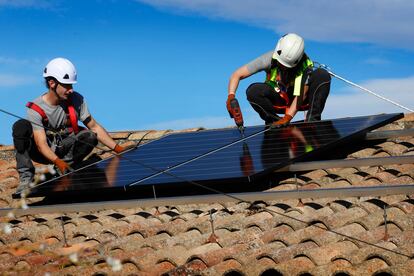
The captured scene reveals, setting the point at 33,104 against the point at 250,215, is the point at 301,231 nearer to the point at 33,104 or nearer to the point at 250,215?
the point at 250,215

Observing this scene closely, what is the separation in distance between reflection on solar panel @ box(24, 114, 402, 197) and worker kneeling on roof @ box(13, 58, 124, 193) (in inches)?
21.6

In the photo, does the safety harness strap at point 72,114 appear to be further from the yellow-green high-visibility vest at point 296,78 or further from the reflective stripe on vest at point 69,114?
the yellow-green high-visibility vest at point 296,78

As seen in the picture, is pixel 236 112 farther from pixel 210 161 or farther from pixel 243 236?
pixel 243 236

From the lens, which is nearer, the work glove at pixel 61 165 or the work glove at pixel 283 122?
the work glove at pixel 61 165

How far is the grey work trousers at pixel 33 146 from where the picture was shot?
13.1 m

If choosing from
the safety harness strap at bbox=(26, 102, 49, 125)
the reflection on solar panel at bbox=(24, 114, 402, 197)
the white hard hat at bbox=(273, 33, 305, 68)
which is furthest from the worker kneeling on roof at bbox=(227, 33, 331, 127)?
the safety harness strap at bbox=(26, 102, 49, 125)

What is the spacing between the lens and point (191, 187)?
11.4m

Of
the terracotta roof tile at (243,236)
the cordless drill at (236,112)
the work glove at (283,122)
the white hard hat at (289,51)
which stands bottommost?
the terracotta roof tile at (243,236)

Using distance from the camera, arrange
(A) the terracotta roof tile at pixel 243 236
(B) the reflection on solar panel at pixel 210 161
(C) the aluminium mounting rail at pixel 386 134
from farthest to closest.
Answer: (C) the aluminium mounting rail at pixel 386 134
(B) the reflection on solar panel at pixel 210 161
(A) the terracotta roof tile at pixel 243 236

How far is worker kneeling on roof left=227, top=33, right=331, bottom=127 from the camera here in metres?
13.3

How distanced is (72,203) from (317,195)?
337cm

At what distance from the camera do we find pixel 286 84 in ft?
45.1

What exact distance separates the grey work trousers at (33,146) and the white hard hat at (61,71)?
30.4 inches

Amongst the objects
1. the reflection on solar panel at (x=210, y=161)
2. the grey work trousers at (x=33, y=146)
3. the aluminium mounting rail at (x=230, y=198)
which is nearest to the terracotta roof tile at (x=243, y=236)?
the aluminium mounting rail at (x=230, y=198)
